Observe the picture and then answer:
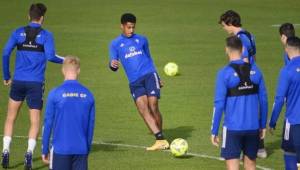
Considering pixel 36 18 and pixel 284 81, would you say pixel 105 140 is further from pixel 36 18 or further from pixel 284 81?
pixel 284 81

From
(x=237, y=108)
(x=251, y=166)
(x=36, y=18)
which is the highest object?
(x=36, y=18)

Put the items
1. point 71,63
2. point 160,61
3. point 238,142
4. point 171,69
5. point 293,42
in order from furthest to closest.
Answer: point 160,61, point 171,69, point 293,42, point 238,142, point 71,63

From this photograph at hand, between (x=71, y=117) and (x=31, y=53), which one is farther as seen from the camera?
(x=31, y=53)

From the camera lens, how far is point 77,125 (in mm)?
11242

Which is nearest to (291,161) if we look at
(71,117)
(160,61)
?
(71,117)

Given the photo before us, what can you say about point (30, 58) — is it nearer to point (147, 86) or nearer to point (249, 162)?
point (147, 86)

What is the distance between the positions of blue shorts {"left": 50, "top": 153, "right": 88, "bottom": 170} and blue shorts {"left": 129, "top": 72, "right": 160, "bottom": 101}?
6.39 meters

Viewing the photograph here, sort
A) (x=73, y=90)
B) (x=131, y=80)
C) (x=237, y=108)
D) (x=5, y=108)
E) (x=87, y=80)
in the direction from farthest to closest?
(x=87, y=80), (x=5, y=108), (x=131, y=80), (x=237, y=108), (x=73, y=90)

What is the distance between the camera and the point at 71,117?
11195mm

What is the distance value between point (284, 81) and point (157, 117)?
5488 millimetres

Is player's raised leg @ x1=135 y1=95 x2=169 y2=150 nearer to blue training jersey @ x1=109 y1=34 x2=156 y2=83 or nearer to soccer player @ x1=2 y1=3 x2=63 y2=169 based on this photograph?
blue training jersey @ x1=109 y1=34 x2=156 y2=83

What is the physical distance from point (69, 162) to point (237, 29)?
17.2 feet

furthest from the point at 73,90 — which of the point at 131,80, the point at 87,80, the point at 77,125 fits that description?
the point at 87,80

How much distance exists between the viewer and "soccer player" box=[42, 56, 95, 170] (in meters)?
11.1
